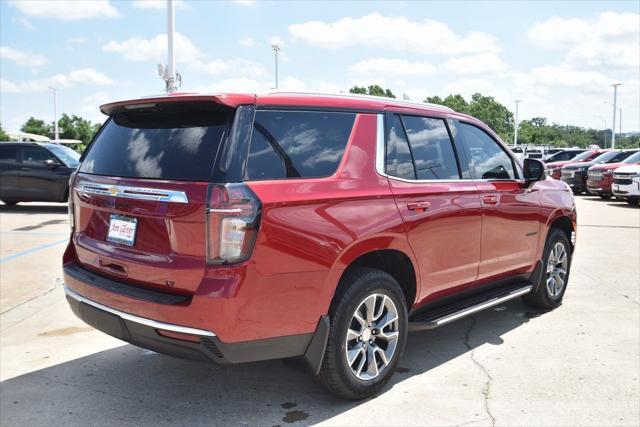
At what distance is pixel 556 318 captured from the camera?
5.59 meters

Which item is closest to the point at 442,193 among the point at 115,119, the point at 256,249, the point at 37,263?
the point at 256,249

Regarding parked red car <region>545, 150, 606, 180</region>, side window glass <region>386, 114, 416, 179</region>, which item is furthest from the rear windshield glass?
parked red car <region>545, 150, 606, 180</region>

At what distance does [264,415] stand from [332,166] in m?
1.54

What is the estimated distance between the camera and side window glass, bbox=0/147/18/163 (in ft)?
50.1

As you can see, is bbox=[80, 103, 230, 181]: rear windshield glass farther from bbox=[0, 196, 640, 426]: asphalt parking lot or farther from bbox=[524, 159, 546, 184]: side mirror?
bbox=[524, 159, 546, 184]: side mirror

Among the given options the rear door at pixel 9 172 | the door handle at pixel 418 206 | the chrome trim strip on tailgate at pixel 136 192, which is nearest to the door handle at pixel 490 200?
the door handle at pixel 418 206

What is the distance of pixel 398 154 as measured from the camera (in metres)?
4.02

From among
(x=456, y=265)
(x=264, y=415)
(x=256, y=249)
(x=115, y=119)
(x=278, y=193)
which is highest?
(x=115, y=119)

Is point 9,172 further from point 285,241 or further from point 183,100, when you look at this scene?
point 285,241

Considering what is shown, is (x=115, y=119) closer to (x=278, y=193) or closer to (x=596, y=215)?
(x=278, y=193)

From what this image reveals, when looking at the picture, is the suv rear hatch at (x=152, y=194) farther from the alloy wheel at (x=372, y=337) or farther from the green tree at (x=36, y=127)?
the green tree at (x=36, y=127)

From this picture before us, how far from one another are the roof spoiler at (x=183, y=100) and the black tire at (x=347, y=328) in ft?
3.98

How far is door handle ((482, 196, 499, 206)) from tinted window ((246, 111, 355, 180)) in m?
1.52

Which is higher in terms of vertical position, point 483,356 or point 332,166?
point 332,166
